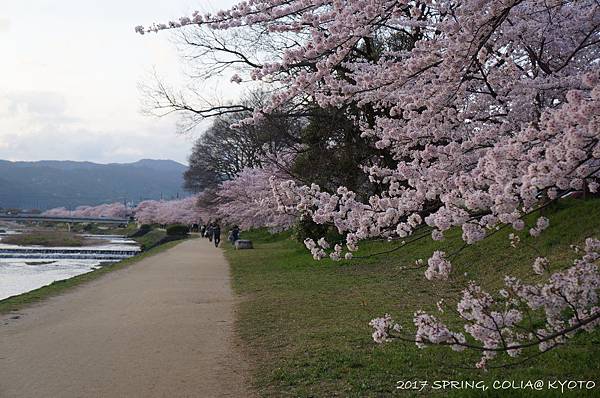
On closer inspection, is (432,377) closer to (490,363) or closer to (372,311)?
(490,363)

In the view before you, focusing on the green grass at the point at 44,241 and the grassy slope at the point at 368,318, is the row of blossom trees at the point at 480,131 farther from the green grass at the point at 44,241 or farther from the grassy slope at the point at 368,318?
the green grass at the point at 44,241

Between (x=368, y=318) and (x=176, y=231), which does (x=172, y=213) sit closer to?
(x=176, y=231)

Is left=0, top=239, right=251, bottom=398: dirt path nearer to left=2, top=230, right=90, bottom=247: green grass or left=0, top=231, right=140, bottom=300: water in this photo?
left=0, top=231, right=140, bottom=300: water

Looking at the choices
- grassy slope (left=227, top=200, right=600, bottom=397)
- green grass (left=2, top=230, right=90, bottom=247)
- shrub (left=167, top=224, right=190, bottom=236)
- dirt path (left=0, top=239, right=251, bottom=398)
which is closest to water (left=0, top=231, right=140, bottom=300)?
dirt path (left=0, top=239, right=251, bottom=398)

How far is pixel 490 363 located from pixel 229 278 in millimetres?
11622

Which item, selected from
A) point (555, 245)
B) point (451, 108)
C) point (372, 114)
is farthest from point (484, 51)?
point (372, 114)

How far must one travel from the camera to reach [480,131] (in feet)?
16.9

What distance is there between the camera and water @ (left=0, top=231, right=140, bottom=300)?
773 inches

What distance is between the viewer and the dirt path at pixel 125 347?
218 inches

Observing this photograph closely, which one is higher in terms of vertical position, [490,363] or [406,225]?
[406,225]

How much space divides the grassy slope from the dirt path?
473 mm

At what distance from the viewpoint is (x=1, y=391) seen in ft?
17.9

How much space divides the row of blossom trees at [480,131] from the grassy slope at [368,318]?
64cm

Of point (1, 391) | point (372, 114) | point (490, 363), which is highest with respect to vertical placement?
point (372, 114)
